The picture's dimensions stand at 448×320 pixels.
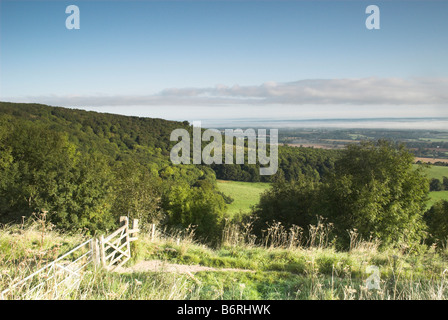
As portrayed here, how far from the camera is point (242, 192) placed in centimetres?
6438

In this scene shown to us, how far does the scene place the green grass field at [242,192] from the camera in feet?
174

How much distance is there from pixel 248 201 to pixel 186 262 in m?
50.9

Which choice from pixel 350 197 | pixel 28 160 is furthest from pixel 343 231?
pixel 28 160

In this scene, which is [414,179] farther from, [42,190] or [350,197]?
[42,190]

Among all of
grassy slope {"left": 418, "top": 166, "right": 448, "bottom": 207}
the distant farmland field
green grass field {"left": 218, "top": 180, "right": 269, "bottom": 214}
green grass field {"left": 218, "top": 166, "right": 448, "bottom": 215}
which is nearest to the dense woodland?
grassy slope {"left": 418, "top": 166, "right": 448, "bottom": 207}

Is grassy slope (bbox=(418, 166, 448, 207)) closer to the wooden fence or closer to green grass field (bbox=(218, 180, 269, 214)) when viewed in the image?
green grass field (bbox=(218, 180, 269, 214))

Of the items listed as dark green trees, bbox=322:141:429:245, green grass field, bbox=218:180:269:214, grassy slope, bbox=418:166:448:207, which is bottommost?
green grass field, bbox=218:180:269:214

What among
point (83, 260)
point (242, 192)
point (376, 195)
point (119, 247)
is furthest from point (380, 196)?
point (242, 192)

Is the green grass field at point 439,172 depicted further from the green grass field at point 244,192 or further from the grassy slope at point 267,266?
the grassy slope at point 267,266

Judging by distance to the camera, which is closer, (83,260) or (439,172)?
(83,260)

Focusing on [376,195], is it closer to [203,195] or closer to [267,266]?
[267,266]

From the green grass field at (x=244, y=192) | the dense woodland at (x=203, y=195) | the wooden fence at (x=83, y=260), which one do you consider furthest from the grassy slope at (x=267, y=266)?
the green grass field at (x=244, y=192)

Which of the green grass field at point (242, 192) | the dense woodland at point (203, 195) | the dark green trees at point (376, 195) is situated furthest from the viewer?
the green grass field at point (242, 192)

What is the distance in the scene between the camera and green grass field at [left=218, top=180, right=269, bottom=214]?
53125mm
